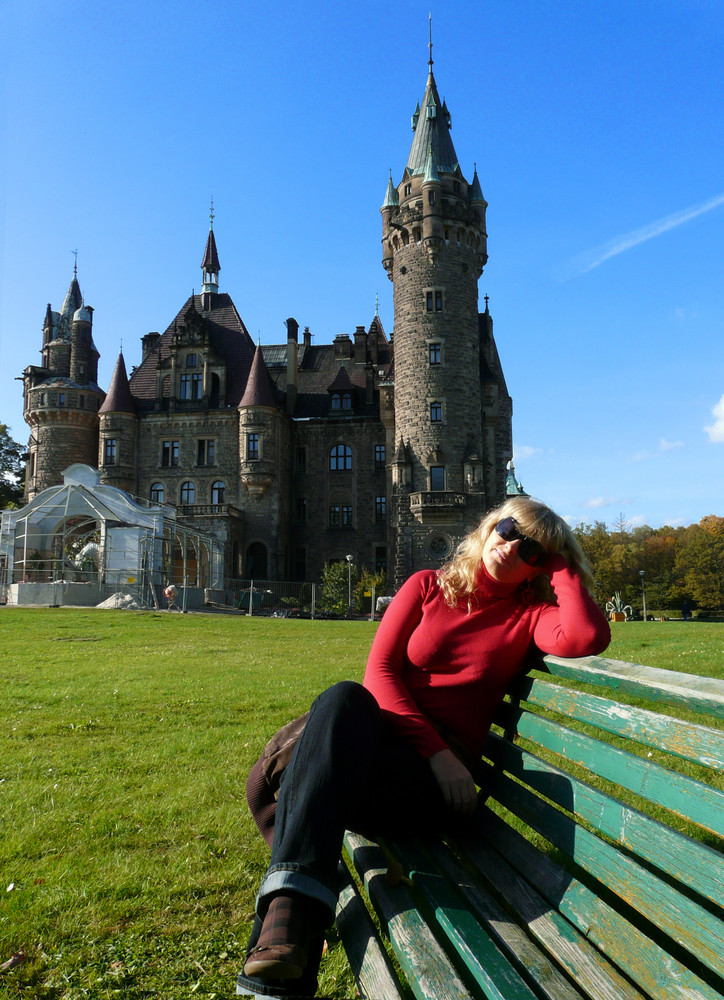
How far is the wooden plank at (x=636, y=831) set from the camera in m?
1.69

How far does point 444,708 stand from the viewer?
3.06m

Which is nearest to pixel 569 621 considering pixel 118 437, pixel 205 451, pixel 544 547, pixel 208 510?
pixel 544 547

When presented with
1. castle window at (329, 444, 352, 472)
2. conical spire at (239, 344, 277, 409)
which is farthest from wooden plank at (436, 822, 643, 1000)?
castle window at (329, 444, 352, 472)

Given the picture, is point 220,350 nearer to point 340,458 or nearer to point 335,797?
point 340,458

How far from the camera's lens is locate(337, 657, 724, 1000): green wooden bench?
176 centimetres

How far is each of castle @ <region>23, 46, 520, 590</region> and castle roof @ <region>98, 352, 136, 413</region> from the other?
0.37ft

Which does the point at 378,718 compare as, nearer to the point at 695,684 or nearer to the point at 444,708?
the point at 444,708

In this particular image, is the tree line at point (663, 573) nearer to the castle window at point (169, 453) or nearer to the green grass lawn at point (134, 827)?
the castle window at point (169, 453)

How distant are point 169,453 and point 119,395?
460 cm

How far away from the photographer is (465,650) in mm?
3088

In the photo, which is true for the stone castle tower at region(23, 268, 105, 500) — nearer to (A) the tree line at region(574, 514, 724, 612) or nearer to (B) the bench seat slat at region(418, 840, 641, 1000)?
(A) the tree line at region(574, 514, 724, 612)

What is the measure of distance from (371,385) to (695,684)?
4657 cm

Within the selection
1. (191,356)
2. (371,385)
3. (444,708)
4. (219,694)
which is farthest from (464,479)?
(444,708)

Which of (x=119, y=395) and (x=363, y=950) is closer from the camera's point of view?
(x=363, y=950)
